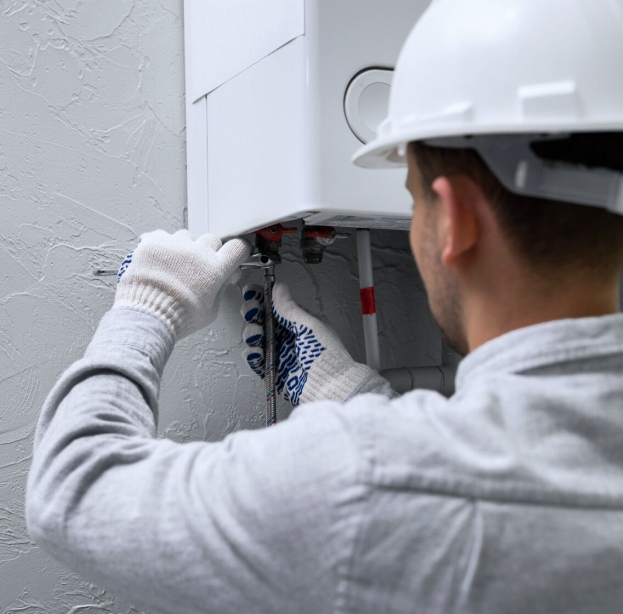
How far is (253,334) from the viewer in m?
0.95

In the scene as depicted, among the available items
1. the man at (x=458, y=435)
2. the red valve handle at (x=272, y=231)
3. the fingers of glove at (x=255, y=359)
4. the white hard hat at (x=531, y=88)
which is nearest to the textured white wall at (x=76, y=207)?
the fingers of glove at (x=255, y=359)

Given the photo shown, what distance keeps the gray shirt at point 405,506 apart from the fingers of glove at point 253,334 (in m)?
0.47

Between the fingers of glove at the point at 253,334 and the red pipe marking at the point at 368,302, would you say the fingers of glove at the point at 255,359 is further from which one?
the red pipe marking at the point at 368,302

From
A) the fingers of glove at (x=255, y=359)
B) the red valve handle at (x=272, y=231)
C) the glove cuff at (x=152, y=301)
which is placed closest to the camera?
the glove cuff at (x=152, y=301)

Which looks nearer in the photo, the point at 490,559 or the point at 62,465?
the point at 490,559

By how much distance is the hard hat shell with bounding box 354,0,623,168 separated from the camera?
462 millimetres

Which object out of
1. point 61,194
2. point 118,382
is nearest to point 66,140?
point 61,194

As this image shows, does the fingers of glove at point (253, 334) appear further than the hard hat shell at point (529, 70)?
Yes

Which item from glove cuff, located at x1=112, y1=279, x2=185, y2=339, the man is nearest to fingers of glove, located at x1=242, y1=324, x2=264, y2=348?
glove cuff, located at x1=112, y1=279, x2=185, y2=339

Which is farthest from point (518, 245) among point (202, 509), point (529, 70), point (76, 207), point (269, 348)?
point (76, 207)

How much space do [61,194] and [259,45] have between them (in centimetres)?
35

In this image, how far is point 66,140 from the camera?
92 cm

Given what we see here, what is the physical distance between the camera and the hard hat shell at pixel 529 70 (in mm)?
462

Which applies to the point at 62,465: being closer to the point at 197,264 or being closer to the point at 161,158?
the point at 197,264
